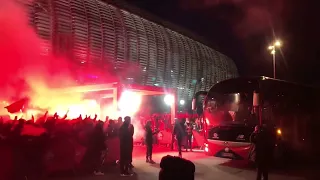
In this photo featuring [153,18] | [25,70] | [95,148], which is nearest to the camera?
[95,148]

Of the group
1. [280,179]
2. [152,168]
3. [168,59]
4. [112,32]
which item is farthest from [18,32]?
[168,59]

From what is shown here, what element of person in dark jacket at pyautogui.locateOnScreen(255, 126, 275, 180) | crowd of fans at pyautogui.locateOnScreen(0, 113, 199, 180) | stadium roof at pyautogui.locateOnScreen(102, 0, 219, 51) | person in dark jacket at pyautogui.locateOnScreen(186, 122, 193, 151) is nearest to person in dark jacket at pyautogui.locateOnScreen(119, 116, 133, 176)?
crowd of fans at pyautogui.locateOnScreen(0, 113, 199, 180)

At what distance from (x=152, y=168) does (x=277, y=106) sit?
178 inches

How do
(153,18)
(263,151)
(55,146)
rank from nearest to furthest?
(263,151)
(55,146)
(153,18)

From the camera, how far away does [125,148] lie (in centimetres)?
922

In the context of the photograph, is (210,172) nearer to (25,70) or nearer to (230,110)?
(230,110)

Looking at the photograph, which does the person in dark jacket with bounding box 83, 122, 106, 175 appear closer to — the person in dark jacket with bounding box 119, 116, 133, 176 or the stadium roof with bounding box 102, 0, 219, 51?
the person in dark jacket with bounding box 119, 116, 133, 176

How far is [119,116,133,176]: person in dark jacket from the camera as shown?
361 inches

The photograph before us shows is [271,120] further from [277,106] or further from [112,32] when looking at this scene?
[112,32]

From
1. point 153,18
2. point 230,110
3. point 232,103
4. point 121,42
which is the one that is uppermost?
point 153,18

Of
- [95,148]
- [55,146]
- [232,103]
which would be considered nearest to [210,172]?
[232,103]

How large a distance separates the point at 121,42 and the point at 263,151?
59.5 ft

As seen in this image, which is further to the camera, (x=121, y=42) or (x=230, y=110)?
(x=121, y=42)

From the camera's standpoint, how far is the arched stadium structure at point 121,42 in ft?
63.9
